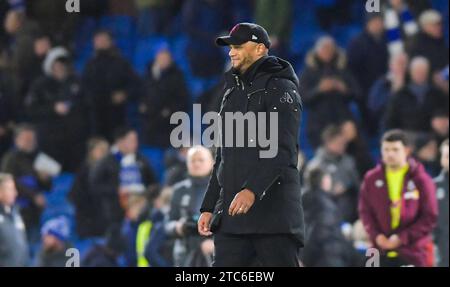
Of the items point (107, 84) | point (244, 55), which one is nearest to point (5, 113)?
point (107, 84)

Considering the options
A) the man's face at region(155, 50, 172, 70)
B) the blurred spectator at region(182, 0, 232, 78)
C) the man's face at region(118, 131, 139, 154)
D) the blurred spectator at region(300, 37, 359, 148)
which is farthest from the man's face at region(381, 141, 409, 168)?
the blurred spectator at region(182, 0, 232, 78)

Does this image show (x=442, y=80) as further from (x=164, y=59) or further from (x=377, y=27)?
(x=164, y=59)

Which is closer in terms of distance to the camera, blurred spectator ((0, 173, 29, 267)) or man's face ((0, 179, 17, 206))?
blurred spectator ((0, 173, 29, 267))

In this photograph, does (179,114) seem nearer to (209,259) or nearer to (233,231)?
(209,259)

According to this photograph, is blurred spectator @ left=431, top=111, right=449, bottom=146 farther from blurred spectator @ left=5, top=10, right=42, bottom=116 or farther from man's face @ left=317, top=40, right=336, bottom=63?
blurred spectator @ left=5, top=10, right=42, bottom=116

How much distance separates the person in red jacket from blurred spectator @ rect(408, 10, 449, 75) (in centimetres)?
320

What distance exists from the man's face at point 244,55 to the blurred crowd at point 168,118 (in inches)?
125

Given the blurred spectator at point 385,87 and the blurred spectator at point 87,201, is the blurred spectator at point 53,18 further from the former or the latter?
the blurred spectator at point 385,87

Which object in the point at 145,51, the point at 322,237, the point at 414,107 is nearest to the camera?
the point at 322,237

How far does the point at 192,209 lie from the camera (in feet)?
37.6

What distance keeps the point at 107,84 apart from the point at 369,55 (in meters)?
2.87

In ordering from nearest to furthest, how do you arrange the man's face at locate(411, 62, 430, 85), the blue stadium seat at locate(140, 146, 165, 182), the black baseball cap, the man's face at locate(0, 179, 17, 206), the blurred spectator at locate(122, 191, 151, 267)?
the black baseball cap
the man's face at locate(0, 179, 17, 206)
the blurred spectator at locate(122, 191, 151, 267)
the man's face at locate(411, 62, 430, 85)
the blue stadium seat at locate(140, 146, 165, 182)

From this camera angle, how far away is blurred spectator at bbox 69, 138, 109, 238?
1529 cm
